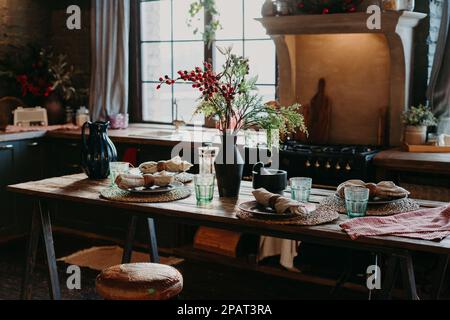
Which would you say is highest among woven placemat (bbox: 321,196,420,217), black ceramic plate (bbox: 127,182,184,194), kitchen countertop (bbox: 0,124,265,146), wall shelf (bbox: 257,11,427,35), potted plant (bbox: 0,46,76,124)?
wall shelf (bbox: 257,11,427,35)

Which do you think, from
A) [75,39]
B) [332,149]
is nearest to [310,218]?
[332,149]

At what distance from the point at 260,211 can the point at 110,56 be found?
3.53m

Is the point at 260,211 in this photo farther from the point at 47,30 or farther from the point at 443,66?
the point at 47,30

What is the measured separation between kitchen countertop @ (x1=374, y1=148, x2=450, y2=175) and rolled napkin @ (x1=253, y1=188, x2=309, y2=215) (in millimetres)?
1474

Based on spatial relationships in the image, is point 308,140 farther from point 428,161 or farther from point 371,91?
point 428,161

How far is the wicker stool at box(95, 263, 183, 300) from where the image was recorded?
243cm

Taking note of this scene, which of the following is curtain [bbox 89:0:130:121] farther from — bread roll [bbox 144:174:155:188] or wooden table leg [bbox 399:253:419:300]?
wooden table leg [bbox 399:253:419:300]

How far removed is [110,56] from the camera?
570cm

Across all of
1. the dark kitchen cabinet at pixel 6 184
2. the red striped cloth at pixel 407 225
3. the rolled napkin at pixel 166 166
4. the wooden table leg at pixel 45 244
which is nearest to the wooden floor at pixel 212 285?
the dark kitchen cabinet at pixel 6 184

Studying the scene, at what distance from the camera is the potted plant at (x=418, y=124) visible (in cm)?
413

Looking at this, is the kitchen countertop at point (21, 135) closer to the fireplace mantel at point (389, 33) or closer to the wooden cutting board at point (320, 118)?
the fireplace mantel at point (389, 33)

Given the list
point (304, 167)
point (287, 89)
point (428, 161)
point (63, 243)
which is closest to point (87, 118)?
point (63, 243)

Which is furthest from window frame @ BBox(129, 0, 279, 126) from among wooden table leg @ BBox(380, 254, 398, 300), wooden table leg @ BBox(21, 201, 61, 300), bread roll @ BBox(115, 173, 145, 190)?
wooden table leg @ BBox(380, 254, 398, 300)

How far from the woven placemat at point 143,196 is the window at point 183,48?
2352 mm
